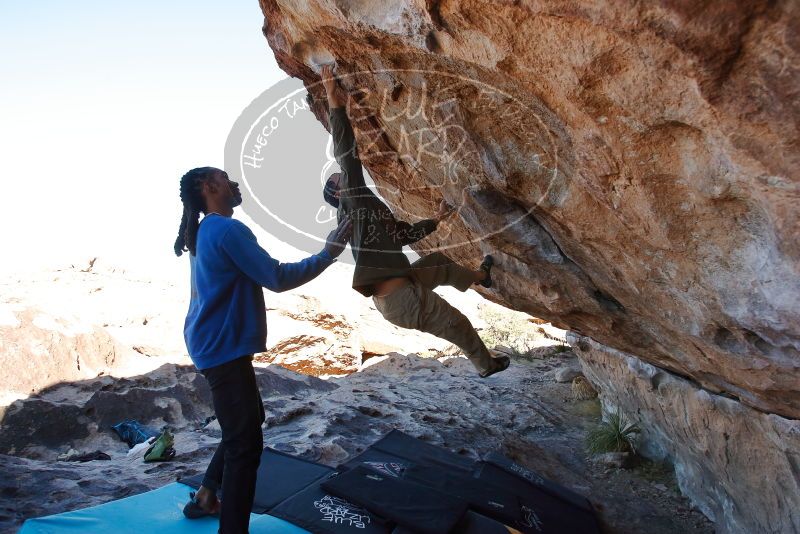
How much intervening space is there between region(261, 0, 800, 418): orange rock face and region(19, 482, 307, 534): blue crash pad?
99.1 inches

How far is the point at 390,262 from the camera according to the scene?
13.8 ft

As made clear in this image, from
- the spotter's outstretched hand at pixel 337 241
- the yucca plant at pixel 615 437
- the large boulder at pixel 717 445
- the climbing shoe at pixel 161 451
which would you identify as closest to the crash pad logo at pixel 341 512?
the spotter's outstretched hand at pixel 337 241

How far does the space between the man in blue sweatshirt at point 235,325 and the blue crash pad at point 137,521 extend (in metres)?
0.67

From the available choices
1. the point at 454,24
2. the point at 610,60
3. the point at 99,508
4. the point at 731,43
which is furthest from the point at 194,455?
the point at 731,43

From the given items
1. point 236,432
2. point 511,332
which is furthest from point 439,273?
point 511,332

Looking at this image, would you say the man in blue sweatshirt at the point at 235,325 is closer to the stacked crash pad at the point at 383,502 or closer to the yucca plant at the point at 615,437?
the stacked crash pad at the point at 383,502

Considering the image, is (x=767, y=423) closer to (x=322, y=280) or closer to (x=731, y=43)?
(x=731, y=43)


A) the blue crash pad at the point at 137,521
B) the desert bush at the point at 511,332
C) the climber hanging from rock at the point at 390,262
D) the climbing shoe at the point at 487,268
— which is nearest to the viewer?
the blue crash pad at the point at 137,521

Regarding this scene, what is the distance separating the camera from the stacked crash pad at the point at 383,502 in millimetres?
3596

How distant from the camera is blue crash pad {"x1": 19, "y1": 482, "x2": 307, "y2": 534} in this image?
3449 mm

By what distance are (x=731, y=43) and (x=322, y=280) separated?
14.1m

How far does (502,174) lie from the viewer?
3.58 m

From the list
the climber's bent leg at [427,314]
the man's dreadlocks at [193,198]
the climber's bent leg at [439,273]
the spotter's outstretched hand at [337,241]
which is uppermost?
the man's dreadlocks at [193,198]

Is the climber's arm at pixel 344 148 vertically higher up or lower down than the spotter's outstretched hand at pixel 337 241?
higher up
